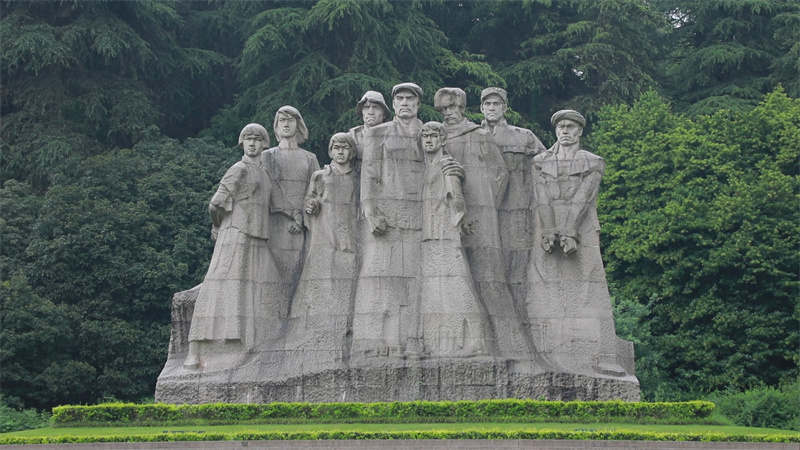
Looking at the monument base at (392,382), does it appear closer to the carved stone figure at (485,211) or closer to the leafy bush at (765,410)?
the carved stone figure at (485,211)

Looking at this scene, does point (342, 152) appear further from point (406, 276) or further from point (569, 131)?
point (569, 131)

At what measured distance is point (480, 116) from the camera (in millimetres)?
32188

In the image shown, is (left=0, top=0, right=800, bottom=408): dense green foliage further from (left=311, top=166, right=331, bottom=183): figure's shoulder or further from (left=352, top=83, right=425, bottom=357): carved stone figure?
(left=311, top=166, right=331, bottom=183): figure's shoulder

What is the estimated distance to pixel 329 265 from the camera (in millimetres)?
19203

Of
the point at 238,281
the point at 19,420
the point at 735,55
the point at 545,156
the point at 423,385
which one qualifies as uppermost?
the point at 735,55

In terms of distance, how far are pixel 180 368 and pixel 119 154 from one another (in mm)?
12553

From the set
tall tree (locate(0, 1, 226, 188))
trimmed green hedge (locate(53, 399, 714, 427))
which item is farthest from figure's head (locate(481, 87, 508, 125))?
tall tree (locate(0, 1, 226, 188))

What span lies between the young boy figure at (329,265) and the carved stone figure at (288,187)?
294 millimetres

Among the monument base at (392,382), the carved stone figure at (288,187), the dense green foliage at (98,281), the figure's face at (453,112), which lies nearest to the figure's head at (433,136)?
the figure's face at (453,112)

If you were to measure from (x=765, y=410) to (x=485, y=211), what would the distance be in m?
6.20

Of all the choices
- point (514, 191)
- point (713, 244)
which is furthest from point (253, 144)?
point (713, 244)

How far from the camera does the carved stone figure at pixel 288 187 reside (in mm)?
19734

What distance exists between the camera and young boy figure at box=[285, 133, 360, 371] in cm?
1881

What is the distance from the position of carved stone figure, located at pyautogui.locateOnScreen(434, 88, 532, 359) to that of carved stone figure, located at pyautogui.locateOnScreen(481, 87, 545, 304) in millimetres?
192
